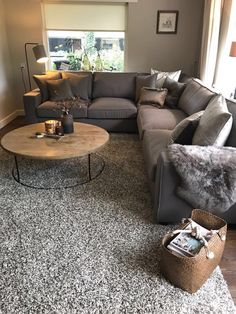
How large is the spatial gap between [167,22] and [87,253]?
430 cm

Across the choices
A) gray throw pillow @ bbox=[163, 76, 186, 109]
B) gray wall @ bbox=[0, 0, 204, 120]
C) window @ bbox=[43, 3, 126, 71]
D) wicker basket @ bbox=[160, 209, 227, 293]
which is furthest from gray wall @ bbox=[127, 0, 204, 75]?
wicker basket @ bbox=[160, 209, 227, 293]

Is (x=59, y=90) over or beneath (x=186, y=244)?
over

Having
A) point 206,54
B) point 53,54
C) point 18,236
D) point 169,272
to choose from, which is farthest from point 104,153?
point 53,54

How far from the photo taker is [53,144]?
258 centimetres

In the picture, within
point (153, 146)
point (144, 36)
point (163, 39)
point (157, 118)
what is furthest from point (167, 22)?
point (153, 146)

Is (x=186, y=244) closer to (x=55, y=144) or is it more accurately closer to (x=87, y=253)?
(x=87, y=253)

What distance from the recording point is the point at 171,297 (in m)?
1.47

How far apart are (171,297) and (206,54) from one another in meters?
3.71

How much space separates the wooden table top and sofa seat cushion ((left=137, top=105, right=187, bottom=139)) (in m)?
0.59

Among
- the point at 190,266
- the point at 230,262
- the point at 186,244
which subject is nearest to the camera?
the point at 190,266

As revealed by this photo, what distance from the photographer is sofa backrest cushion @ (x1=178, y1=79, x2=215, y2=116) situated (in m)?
2.90

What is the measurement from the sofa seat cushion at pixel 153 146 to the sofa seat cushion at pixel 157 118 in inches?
8.4

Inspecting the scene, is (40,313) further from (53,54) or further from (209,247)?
(53,54)

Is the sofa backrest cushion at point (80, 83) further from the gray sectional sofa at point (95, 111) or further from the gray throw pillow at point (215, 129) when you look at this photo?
the gray throw pillow at point (215, 129)
